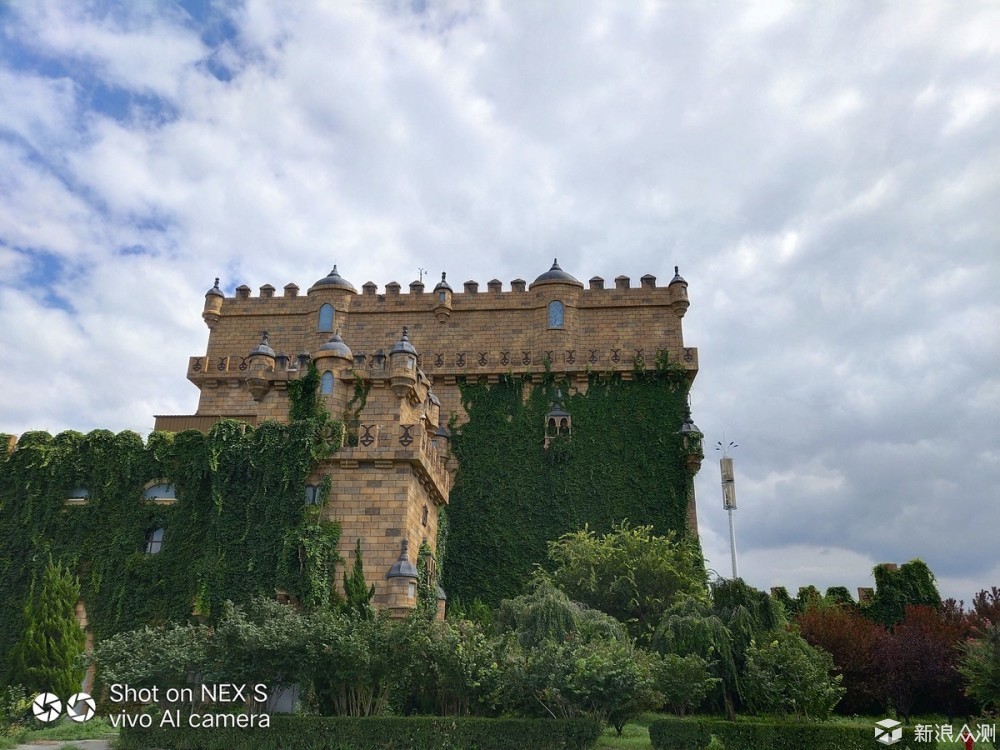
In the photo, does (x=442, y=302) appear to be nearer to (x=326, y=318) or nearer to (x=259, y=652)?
(x=326, y=318)

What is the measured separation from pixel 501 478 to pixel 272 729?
17175 mm

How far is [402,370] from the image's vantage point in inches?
1112

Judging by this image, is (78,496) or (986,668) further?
(78,496)

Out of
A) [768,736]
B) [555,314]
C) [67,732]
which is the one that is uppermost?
[555,314]

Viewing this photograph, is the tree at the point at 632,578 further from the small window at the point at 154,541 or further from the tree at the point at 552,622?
the small window at the point at 154,541

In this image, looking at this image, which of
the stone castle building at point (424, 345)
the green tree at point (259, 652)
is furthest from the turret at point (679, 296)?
the green tree at point (259, 652)

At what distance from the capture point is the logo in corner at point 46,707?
21775 mm

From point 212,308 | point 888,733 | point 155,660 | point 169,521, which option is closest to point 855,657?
point 888,733

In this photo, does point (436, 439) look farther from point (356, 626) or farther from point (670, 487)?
point (356, 626)

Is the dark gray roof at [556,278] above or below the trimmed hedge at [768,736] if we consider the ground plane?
above

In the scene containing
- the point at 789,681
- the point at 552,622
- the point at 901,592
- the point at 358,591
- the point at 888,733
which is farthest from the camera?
the point at 901,592

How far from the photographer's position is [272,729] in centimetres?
1811

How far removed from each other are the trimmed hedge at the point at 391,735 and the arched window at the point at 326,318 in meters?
22.2

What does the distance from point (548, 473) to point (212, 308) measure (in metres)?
18.4
